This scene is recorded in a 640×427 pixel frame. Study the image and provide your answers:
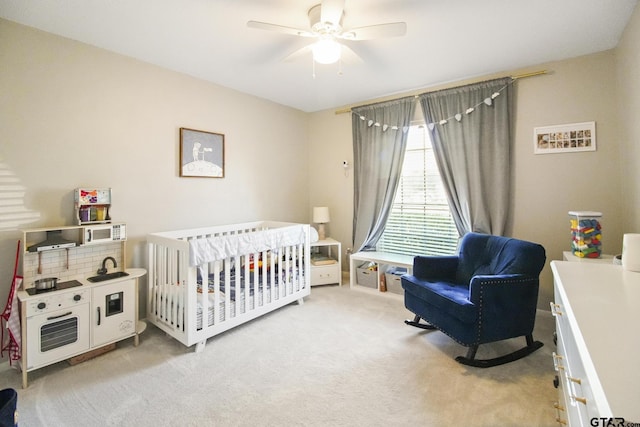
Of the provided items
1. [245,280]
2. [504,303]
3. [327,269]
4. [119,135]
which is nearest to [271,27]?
[119,135]

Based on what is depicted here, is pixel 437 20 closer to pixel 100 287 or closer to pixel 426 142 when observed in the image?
pixel 426 142

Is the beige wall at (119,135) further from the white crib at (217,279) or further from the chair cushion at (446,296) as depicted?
the chair cushion at (446,296)

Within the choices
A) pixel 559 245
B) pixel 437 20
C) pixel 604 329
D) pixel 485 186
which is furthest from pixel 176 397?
pixel 559 245

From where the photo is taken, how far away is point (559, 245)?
2795 mm

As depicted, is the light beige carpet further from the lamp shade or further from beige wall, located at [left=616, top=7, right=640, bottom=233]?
the lamp shade

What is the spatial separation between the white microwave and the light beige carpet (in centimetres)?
88

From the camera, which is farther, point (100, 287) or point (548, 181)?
point (548, 181)

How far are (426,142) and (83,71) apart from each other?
3.44 metres

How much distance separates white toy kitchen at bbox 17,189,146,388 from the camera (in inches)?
75.0

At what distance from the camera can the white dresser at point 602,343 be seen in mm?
589

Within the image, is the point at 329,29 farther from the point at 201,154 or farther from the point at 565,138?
the point at 565,138

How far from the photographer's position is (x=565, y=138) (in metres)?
2.72

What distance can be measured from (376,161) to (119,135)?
2.79 m

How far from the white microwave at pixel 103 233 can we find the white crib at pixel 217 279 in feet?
0.88
